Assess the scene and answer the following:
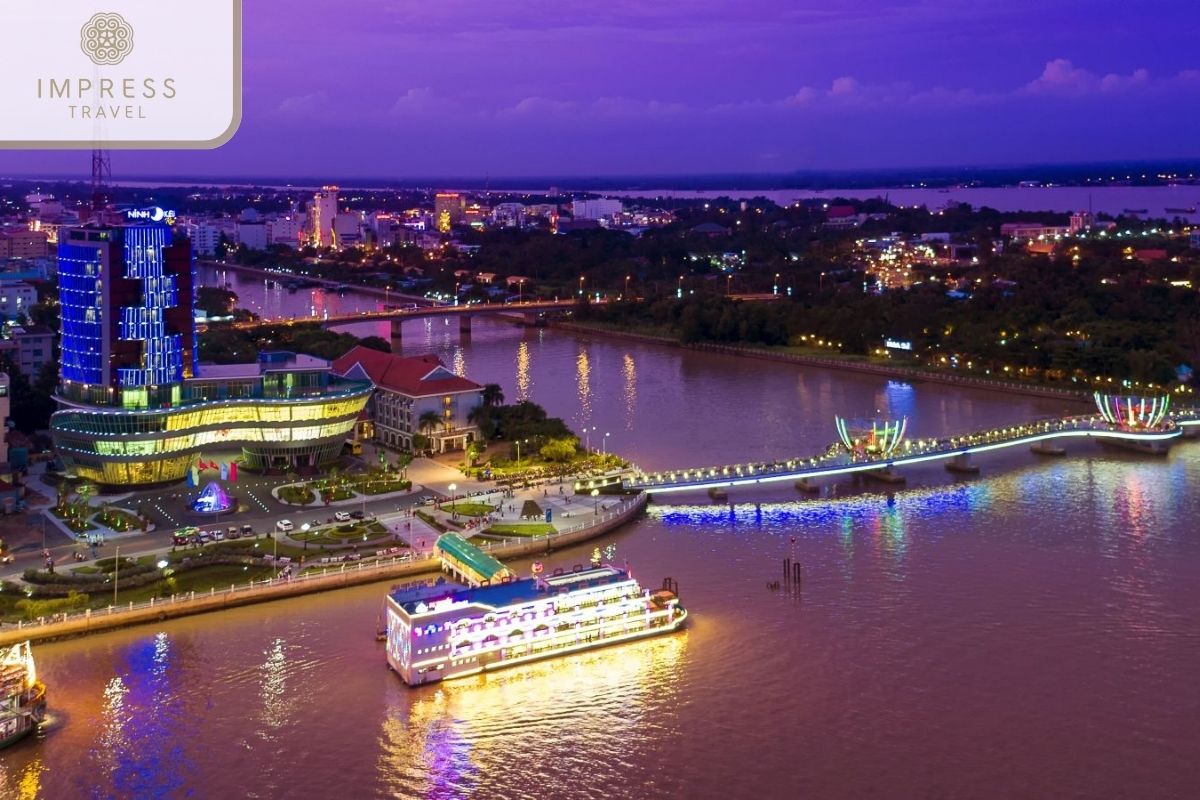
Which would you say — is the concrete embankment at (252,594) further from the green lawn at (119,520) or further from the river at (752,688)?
the green lawn at (119,520)

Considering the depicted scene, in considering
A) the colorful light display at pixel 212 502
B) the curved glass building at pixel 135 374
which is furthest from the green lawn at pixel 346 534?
the curved glass building at pixel 135 374

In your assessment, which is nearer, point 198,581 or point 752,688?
point 752,688

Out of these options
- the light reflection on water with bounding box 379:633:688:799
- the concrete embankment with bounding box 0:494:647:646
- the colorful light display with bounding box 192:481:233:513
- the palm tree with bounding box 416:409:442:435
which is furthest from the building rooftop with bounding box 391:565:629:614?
the palm tree with bounding box 416:409:442:435

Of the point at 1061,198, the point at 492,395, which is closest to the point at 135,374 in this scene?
the point at 492,395

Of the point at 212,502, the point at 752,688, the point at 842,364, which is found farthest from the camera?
the point at 842,364

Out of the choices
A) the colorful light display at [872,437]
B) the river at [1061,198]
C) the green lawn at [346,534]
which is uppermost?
the river at [1061,198]

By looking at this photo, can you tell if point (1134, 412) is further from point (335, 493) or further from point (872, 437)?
point (335, 493)

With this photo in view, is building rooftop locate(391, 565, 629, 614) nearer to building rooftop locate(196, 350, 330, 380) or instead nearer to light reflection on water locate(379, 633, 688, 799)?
light reflection on water locate(379, 633, 688, 799)
